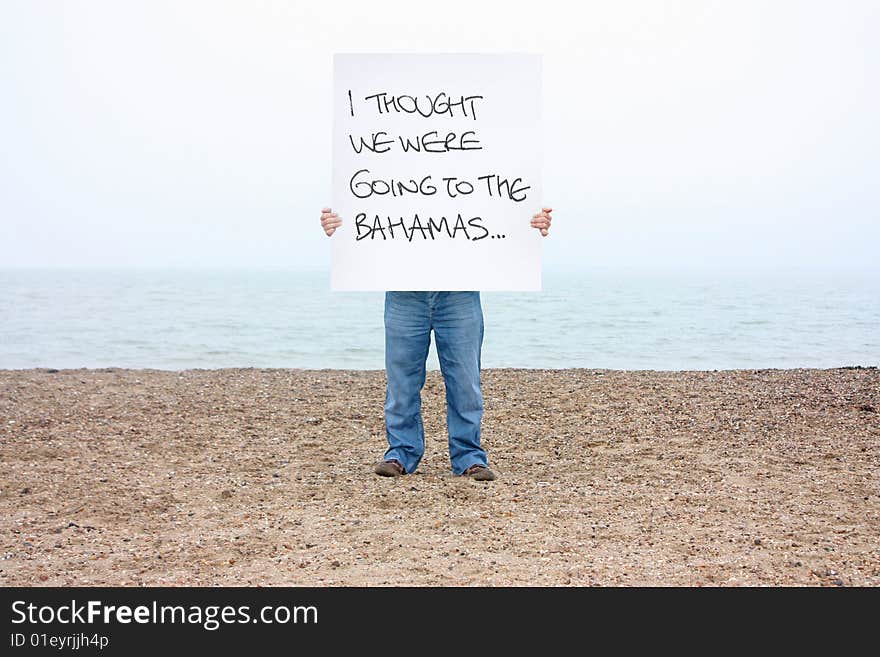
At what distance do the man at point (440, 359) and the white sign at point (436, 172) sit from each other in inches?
5.7

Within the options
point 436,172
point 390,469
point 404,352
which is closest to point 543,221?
point 436,172

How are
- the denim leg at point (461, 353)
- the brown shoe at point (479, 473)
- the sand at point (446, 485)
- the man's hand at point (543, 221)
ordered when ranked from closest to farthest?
the sand at point (446, 485), the man's hand at point (543, 221), the denim leg at point (461, 353), the brown shoe at point (479, 473)

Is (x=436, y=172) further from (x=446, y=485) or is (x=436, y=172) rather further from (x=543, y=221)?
(x=446, y=485)

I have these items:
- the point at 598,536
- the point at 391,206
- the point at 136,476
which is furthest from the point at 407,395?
the point at 136,476

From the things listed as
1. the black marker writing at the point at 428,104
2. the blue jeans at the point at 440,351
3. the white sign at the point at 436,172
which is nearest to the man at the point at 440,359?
the blue jeans at the point at 440,351

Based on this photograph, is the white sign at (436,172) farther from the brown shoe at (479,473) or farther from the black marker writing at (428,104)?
the brown shoe at (479,473)

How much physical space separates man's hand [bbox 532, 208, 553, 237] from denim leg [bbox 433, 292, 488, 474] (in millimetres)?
519

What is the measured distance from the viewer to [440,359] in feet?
15.9

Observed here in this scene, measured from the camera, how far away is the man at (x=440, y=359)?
4.78 meters

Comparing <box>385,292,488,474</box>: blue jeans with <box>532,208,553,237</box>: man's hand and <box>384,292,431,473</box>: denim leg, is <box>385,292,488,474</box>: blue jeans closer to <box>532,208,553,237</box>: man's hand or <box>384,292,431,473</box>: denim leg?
<box>384,292,431,473</box>: denim leg

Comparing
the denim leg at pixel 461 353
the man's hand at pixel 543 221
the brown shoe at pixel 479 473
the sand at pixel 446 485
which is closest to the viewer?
the sand at pixel 446 485

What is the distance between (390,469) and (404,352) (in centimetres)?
71

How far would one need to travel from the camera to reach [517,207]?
473 centimetres

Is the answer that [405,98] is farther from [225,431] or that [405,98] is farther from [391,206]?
[225,431]
